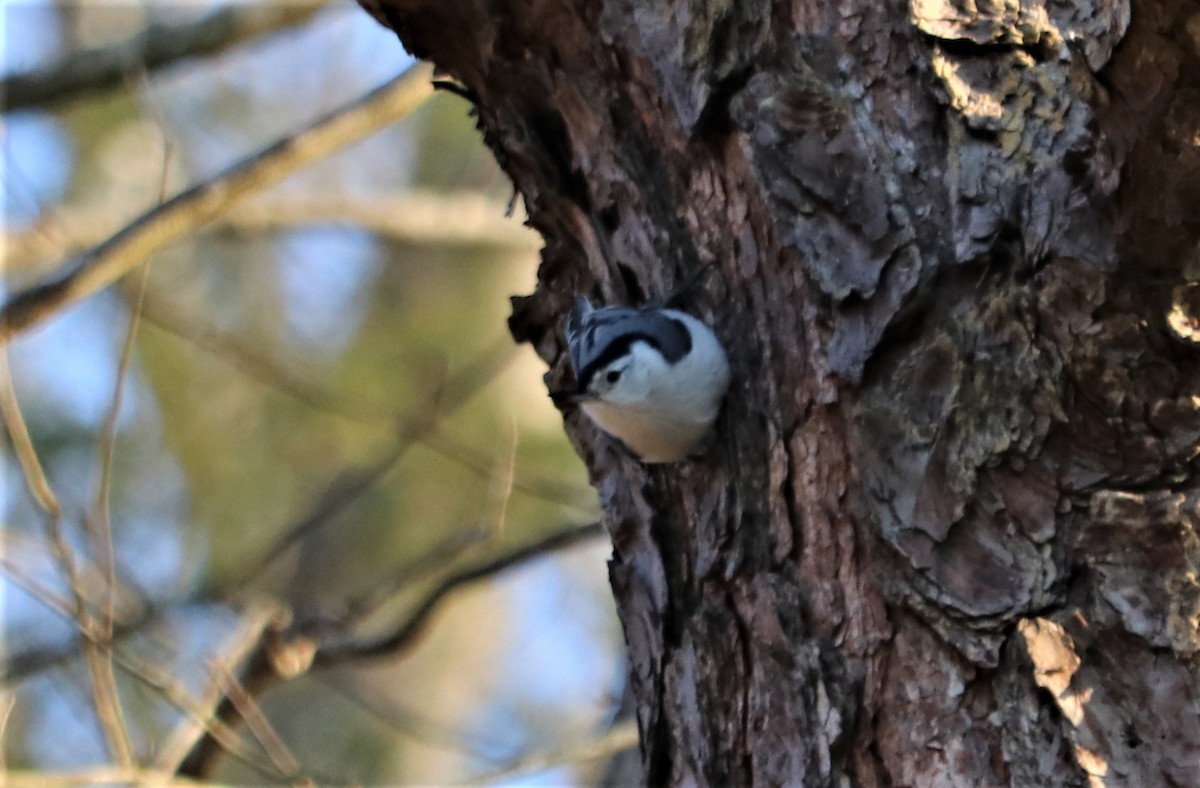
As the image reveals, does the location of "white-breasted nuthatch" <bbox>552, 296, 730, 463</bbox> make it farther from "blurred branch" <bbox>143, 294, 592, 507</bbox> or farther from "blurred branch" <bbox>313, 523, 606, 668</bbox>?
"blurred branch" <bbox>143, 294, 592, 507</bbox>

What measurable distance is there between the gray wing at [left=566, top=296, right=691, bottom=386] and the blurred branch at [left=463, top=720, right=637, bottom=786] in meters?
1.21

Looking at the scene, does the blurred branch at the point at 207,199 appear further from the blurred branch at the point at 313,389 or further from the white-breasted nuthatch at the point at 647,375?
the white-breasted nuthatch at the point at 647,375

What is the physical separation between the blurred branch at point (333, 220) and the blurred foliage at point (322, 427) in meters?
0.26

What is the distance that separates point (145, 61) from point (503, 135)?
1.48 metres

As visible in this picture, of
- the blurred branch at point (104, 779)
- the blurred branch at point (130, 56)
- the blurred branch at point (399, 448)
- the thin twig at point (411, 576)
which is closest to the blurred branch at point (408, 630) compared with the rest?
the thin twig at point (411, 576)

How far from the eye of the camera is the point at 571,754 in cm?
272

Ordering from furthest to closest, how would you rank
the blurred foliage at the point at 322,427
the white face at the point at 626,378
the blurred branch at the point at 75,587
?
the blurred foliage at the point at 322,427
the blurred branch at the point at 75,587
the white face at the point at 626,378

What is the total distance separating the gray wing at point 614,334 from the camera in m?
1.64

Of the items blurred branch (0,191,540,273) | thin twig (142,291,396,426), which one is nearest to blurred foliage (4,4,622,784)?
blurred branch (0,191,540,273)

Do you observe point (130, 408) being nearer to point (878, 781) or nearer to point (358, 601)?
point (358, 601)

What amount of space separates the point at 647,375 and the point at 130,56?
5.89 feet

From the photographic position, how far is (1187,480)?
4.05 ft

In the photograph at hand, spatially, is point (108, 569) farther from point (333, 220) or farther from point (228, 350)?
point (333, 220)

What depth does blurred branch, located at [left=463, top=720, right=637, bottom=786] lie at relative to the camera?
269 centimetres
